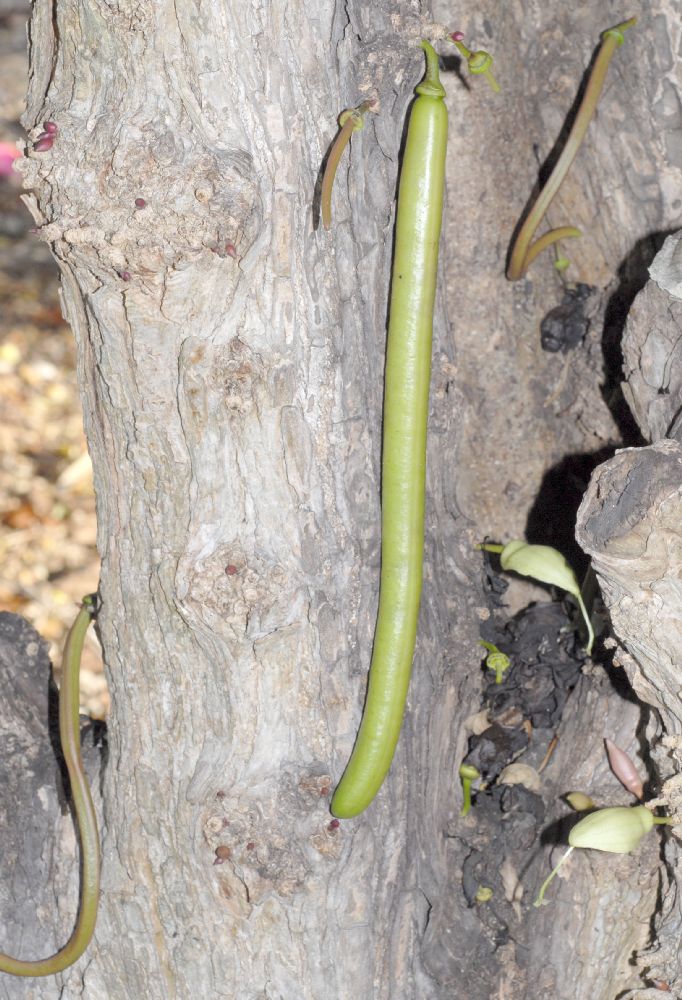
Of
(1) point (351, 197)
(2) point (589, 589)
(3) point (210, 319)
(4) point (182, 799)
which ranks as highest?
(1) point (351, 197)

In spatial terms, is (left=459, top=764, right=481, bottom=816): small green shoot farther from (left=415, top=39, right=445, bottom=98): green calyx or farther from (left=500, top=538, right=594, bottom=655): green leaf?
(left=415, top=39, right=445, bottom=98): green calyx

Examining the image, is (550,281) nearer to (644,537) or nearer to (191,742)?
(644,537)

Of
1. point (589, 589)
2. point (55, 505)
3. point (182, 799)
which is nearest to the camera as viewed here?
point (182, 799)

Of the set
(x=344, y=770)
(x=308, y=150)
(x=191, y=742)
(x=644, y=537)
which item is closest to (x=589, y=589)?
(x=644, y=537)

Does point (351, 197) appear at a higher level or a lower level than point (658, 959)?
higher

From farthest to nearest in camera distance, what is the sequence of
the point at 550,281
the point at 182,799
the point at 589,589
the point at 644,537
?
the point at 550,281 < the point at 589,589 < the point at 182,799 < the point at 644,537

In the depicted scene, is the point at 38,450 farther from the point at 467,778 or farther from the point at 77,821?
the point at 467,778

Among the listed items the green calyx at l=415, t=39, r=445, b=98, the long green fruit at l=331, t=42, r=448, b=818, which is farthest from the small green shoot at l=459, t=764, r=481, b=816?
the green calyx at l=415, t=39, r=445, b=98

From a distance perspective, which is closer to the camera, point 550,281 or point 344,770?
point 344,770
